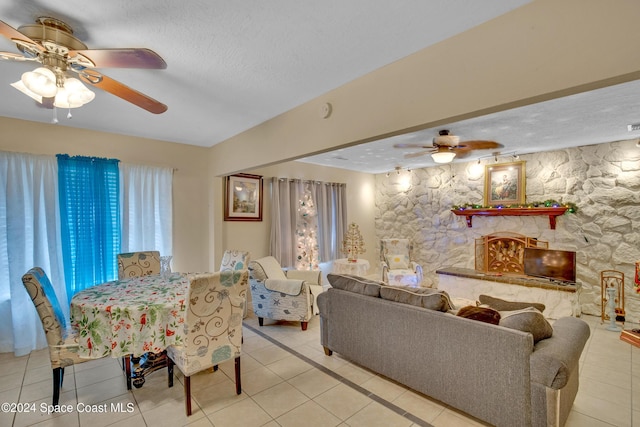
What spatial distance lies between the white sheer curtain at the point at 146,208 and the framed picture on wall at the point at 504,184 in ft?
16.4

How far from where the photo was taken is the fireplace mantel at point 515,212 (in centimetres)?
413

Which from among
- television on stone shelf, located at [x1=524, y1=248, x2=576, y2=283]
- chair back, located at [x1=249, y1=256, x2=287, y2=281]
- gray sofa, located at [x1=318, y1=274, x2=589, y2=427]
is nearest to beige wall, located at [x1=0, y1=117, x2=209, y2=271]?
chair back, located at [x1=249, y1=256, x2=287, y2=281]

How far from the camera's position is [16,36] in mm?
1367

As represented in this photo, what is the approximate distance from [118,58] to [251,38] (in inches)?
28.2

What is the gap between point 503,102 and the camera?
1.48 meters

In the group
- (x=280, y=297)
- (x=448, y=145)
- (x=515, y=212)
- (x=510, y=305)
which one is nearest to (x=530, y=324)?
(x=510, y=305)

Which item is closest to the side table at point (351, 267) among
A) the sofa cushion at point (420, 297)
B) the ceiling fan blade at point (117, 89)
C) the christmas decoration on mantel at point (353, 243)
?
the christmas decoration on mantel at point (353, 243)

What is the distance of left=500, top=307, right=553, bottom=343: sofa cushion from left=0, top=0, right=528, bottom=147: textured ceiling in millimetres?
1785

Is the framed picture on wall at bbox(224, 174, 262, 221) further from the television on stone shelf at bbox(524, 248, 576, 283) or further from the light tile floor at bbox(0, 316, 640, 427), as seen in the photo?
the television on stone shelf at bbox(524, 248, 576, 283)

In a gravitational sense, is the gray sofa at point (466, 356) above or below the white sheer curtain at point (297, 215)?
below

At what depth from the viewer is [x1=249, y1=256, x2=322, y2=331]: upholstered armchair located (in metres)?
3.50

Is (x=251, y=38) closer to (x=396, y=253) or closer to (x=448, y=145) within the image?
(x=448, y=145)

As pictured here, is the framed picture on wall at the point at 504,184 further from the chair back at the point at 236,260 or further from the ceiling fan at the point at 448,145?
the chair back at the point at 236,260

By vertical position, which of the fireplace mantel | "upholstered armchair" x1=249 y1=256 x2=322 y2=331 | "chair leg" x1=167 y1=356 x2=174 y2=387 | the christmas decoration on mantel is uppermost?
the fireplace mantel
